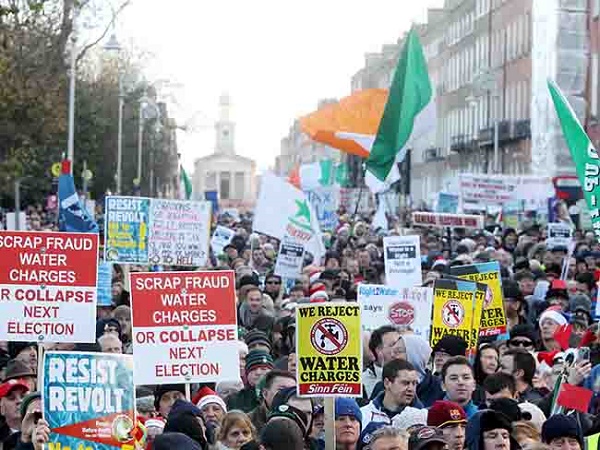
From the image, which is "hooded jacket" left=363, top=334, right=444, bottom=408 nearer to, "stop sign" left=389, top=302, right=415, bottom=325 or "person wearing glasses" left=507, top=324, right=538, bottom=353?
"person wearing glasses" left=507, top=324, right=538, bottom=353

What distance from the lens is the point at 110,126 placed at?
73562 millimetres

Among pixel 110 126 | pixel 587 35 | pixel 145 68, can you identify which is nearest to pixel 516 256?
pixel 587 35

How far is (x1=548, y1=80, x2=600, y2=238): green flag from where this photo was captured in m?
14.3

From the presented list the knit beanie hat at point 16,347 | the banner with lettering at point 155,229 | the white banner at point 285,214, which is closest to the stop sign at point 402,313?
the knit beanie hat at point 16,347

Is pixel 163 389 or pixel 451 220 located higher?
pixel 451 220

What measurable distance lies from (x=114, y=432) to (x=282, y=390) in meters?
2.50

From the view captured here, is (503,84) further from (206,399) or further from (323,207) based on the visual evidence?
(206,399)

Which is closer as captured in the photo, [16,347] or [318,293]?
[16,347]

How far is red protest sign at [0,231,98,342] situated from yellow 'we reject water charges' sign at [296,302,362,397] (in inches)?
70.9

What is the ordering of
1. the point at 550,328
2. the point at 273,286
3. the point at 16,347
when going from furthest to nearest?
the point at 273,286 < the point at 550,328 < the point at 16,347

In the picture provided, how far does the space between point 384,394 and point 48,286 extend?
2364mm

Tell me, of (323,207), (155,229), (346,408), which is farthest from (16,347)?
(323,207)

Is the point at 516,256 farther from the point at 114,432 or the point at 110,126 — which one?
the point at 110,126

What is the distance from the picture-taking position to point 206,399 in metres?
11.0
